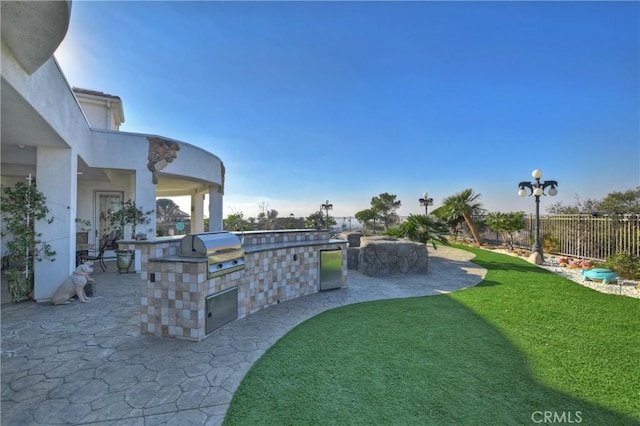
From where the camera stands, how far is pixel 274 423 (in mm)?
1952

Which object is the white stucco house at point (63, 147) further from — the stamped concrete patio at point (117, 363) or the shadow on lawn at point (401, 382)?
the shadow on lawn at point (401, 382)

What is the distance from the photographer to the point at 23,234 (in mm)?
4723

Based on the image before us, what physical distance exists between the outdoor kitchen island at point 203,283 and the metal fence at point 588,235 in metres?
10.6

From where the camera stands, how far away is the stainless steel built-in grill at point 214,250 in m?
3.51

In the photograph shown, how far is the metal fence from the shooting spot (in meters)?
8.21

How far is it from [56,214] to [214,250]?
4.17m

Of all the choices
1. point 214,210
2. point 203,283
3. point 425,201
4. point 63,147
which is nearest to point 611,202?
point 425,201

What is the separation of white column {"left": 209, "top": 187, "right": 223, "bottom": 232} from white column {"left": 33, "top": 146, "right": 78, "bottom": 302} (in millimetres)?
6182

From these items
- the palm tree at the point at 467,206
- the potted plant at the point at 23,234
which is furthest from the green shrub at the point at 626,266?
the potted plant at the point at 23,234

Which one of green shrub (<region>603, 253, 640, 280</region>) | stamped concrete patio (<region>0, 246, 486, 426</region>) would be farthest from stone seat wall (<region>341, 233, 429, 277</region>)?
green shrub (<region>603, 253, 640, 280</region>)

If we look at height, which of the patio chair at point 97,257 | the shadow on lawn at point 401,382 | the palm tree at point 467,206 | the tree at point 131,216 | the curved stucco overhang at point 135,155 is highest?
the curved stucco overhang at point 135,155

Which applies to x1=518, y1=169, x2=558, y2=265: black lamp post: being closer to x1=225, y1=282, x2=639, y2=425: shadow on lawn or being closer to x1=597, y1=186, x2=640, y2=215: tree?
x1=225, y1=282, x2=639, y2=425: shadow on lawn

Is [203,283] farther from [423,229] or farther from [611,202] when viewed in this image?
[611,202]

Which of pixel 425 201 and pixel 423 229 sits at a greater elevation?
pixel 425 201
